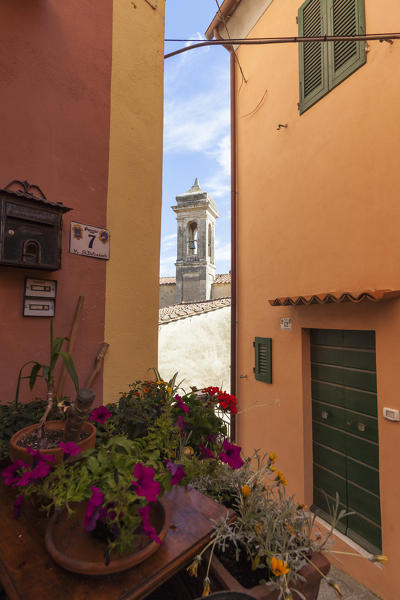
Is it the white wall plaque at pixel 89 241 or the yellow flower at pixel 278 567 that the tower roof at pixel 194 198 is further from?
the yellow flower at pixel 278 567

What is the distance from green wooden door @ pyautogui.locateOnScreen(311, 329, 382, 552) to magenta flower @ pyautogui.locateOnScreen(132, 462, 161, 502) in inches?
106

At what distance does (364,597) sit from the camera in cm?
295

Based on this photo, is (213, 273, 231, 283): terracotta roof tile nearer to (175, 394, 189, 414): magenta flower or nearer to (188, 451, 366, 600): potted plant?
(175, 394, 189, 414): magenta flower

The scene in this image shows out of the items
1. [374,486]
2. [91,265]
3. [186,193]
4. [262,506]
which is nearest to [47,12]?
[91,265]

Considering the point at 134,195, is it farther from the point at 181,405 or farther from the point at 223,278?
the point at 223,278

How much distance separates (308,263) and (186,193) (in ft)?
52.2

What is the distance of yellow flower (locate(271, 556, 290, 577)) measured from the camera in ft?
2.85

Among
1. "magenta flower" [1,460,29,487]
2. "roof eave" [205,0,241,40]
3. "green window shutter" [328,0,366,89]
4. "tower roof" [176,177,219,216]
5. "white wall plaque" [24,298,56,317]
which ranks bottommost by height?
"magenta flower" [1,460,29,487]

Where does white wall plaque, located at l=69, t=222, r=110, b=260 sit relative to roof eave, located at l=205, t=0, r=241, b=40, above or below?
below

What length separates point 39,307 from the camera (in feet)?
7.14

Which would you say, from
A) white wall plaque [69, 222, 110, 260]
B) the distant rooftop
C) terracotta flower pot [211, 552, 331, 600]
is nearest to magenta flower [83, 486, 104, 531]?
terracotta flower pot [211, 552, 331, 600]

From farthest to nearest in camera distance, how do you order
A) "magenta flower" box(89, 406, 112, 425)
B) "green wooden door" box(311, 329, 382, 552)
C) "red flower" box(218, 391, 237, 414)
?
1. "green wooden door" box(311, 329, 382, 552)
2. "red flower" box(218, 391, 237, 414)
3. "magenta flower" box(89, 406, 112, 425)

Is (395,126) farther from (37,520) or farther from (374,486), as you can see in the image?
(37,520)

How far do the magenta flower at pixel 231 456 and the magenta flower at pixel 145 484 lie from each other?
0.52 m
